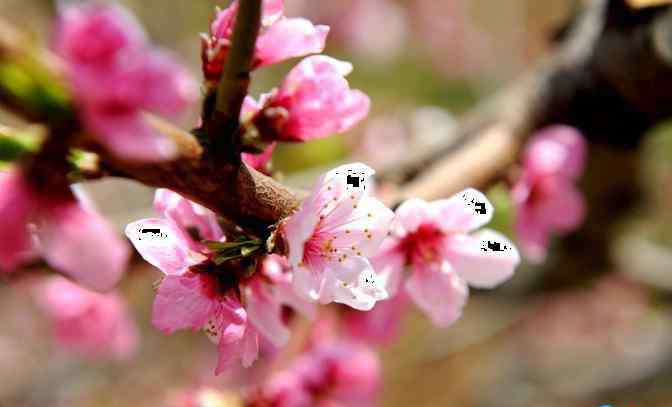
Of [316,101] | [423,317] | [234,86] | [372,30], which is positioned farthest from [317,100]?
[372,30]

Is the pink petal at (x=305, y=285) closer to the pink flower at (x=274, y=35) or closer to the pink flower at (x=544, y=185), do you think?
the pink flower at (x=274, y=35)

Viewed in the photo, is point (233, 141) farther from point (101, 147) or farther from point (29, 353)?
point (29, 353)

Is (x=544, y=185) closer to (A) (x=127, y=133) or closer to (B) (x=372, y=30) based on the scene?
(A) (x=127, y=133)

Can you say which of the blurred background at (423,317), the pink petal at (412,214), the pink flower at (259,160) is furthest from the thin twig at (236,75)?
the blurred background at (423,317)

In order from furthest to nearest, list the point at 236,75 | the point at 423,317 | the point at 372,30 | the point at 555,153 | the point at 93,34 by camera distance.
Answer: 1. the point at 372,30
2. the point at 423,317
3. the point at 555,153
4. the point at 236,75
5. the point at 93,34

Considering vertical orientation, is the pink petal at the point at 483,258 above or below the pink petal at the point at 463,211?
below

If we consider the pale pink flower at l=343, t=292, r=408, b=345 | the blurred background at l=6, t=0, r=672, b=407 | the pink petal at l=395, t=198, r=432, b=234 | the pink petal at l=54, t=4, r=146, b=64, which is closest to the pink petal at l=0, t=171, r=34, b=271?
the pink petal at l=54, t=4, r=146, b=64

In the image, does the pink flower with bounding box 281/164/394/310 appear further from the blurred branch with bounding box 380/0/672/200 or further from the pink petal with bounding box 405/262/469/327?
the blurred branch with bounding box 380/0/672/200
